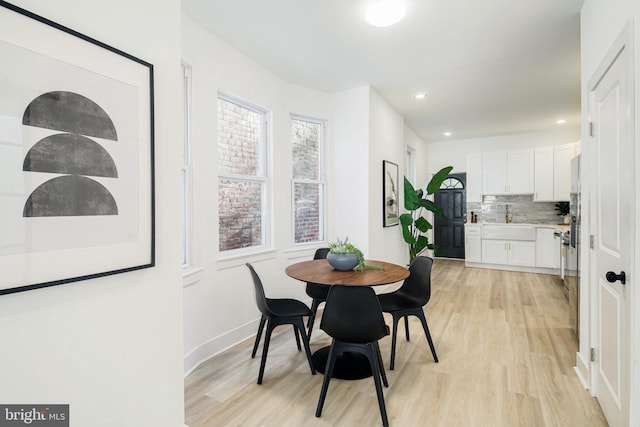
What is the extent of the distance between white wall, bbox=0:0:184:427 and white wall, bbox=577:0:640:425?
2082 mm

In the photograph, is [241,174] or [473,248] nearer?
[241,174]

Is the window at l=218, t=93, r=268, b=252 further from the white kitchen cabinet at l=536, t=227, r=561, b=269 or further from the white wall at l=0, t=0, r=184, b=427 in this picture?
the white kitchen cabinet at l=536, t=227, r=561, b=269

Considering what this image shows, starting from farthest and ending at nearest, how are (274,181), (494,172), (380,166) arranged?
(494,172) → (380,166) → (274,181)

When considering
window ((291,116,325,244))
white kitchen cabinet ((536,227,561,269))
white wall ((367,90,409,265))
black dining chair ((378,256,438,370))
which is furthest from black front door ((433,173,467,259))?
black dining chair ((378,256,438,370))

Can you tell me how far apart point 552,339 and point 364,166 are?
2.60 metres

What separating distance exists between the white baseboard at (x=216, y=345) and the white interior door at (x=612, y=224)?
2652 millimetres

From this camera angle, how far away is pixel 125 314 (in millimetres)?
1292

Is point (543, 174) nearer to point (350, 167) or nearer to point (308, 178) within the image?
point (350, 167)

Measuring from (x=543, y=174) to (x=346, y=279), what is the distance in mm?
5628

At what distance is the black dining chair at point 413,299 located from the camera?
96.5 inches

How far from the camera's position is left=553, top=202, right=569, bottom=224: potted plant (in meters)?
5.97

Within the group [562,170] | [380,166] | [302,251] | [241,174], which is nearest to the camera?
[241,174]

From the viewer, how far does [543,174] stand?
6.00 m

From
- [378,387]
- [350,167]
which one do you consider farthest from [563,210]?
[378,387]
